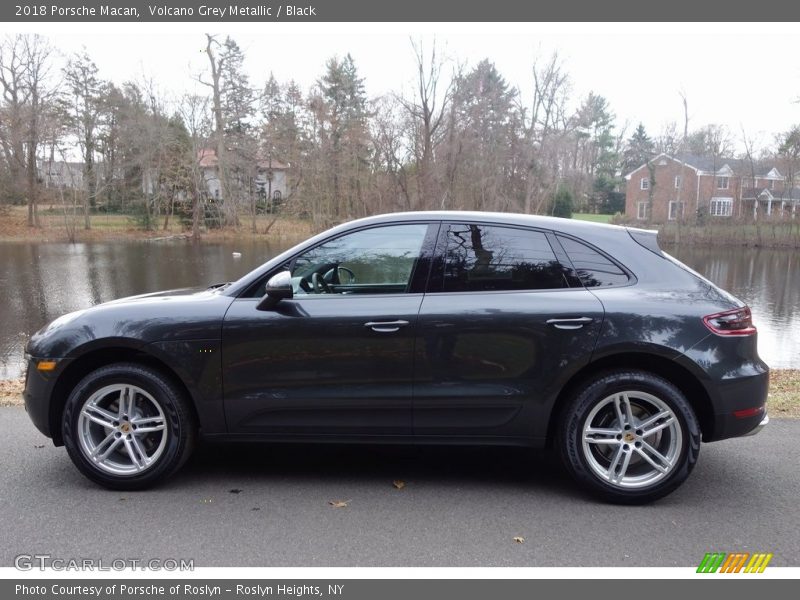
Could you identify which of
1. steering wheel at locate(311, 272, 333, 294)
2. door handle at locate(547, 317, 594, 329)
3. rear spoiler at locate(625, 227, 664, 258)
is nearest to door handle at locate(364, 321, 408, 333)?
steering wheel at locate(311, 272, 333, 294)

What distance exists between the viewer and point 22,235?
4225 cm

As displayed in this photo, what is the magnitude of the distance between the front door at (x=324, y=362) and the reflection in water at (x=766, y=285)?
10743 mm

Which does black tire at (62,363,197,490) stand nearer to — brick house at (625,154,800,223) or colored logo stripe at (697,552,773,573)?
colored logo stripe at (697,552,773,573)

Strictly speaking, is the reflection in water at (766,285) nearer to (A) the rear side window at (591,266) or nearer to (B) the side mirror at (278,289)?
(A) the rear side window at (591,266)

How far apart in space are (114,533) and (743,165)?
5994cm

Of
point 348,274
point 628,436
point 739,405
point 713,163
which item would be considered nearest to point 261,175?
point 713,163

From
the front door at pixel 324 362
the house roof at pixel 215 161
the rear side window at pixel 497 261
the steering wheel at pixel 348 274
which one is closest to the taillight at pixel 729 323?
the rear side window at pixel 497 261

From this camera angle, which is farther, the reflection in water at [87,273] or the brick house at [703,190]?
the brick house at [703,190]

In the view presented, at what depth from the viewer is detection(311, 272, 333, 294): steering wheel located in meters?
3.88

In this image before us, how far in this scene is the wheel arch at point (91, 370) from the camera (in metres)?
3.84

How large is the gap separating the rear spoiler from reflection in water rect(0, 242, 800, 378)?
9.93 m

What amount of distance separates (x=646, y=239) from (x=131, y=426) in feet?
11.2

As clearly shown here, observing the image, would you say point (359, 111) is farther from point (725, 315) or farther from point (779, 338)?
point (725, 315)

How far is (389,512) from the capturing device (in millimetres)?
3488
